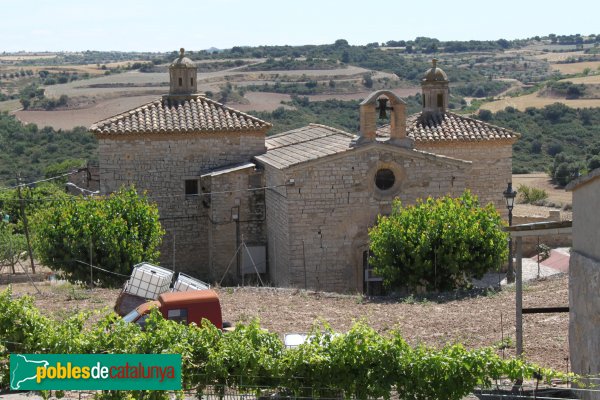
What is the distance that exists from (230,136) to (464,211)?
26.4 ft

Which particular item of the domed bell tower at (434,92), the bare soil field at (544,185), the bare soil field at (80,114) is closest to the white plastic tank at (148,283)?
the domed bell tower at (434,92)

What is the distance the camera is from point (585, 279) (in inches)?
518

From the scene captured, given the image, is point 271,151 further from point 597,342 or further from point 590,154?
point 590,154

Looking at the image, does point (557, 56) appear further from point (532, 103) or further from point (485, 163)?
point (485, 163)

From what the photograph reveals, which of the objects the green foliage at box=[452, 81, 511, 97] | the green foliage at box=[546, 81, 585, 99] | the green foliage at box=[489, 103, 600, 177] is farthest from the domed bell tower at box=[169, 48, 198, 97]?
the green foliage at box=[452, 81, 511, 97]

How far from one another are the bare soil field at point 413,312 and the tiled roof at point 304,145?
4173 millimetres

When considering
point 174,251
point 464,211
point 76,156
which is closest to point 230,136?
point 174,251

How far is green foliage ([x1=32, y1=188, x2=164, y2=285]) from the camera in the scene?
79.0ft

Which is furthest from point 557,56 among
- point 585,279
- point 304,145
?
point 585,279

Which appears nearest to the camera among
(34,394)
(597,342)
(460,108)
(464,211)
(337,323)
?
(597,342)

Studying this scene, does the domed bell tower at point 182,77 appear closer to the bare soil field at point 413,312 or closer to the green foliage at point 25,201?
the bare soil field at point 413,312

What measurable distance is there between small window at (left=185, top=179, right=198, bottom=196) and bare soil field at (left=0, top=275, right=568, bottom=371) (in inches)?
231

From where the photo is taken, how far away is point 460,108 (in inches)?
3091

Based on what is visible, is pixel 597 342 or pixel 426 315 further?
pixel 426 315
